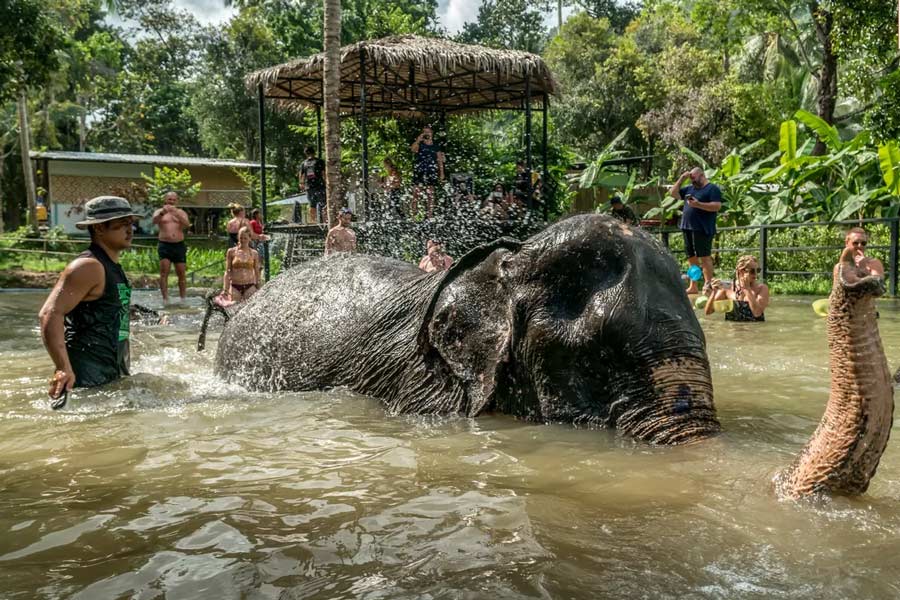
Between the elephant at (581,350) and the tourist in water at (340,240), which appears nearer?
the elephant at (581,350)

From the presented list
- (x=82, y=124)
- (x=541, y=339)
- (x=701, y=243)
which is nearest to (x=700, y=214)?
(x=701, y=243)

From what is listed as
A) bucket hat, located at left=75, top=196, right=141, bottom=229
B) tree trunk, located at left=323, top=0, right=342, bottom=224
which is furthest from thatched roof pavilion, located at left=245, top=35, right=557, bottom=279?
bucket hat, located at left=75, top=196, right=141, bottom=229

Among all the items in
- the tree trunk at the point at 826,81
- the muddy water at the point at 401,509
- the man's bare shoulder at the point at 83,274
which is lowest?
the muddy water at the point at 401,509

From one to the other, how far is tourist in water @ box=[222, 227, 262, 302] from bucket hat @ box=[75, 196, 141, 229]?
574 centimetres

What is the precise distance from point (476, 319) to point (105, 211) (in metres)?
2.19

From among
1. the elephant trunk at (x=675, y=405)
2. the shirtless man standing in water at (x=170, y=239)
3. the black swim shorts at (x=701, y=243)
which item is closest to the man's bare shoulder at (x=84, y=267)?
the elephant trunk at (x=675, y=405)

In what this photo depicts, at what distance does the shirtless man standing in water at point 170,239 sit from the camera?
13.2 meters

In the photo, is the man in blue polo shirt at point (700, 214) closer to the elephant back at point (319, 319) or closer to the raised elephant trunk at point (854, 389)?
the elephant back at point (319, 319)

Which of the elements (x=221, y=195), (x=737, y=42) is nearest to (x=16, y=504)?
(x=737, y=42)

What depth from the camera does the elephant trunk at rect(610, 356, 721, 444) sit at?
3283mm

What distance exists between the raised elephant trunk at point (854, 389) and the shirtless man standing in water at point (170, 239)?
12.1 m

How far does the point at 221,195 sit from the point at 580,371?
32.5m

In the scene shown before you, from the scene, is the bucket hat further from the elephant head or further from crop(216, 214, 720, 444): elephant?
the elephant head

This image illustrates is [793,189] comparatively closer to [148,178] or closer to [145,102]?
[148,178]
